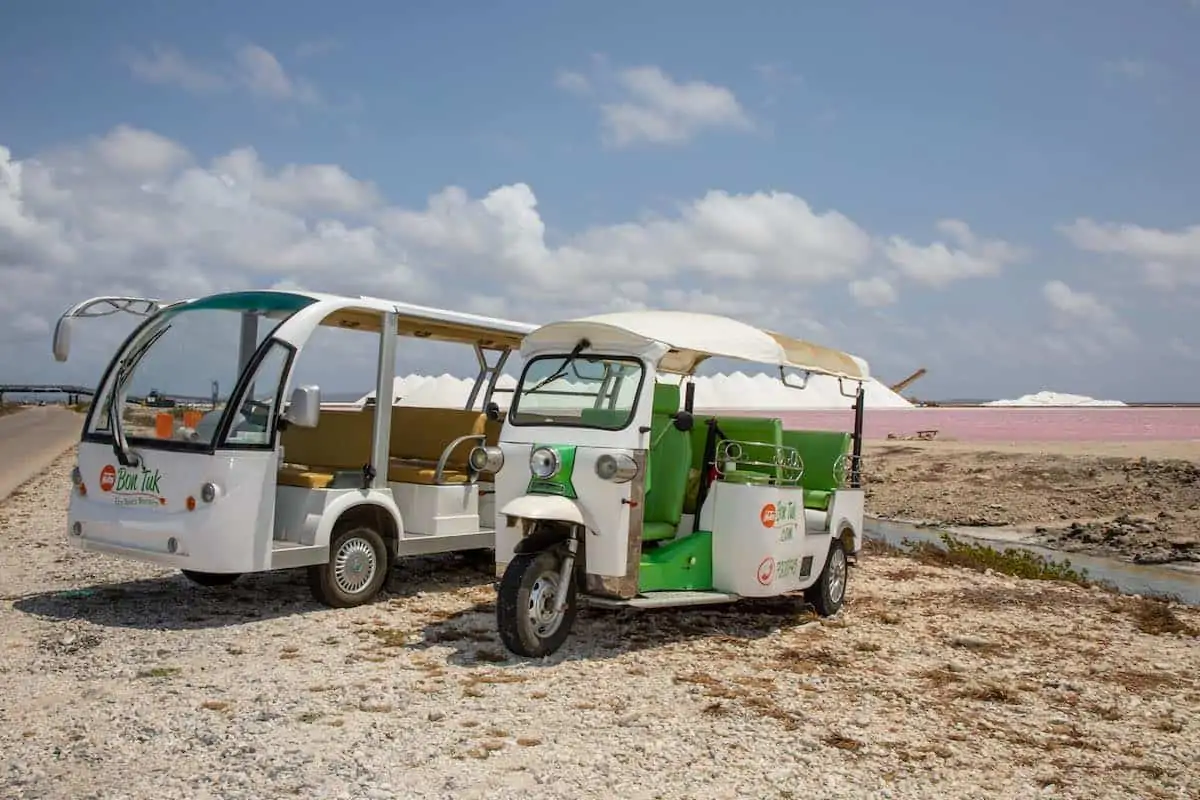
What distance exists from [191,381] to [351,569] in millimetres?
2001

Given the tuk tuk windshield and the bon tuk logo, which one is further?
the bon tuk logo

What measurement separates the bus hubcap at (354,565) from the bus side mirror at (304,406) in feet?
4.35

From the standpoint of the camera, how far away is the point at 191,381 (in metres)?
8.38

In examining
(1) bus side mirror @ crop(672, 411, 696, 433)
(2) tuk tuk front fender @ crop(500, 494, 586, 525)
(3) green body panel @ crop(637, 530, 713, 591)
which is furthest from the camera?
(3) green body panel @ crop(637, 530, 713, 591)

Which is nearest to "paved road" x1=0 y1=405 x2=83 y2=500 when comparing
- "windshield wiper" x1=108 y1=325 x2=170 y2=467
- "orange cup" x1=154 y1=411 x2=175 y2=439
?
"windshield wiper" x1=108 y1=325 x2=170 y2=467

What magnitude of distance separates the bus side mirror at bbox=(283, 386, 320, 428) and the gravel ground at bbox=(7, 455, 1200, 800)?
1.56 meters

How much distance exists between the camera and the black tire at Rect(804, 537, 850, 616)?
8.92m

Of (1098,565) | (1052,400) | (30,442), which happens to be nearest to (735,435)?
(1098,565)

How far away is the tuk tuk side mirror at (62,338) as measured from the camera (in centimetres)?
831

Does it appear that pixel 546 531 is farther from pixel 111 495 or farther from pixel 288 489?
pixel 111 495

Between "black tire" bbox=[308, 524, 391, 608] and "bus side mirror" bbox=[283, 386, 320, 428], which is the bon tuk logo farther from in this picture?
"black tire" bbox=[308, 524, 391, 608]

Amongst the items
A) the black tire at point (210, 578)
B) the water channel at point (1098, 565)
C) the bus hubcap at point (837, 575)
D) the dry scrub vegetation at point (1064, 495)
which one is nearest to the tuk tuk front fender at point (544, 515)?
the bus hubcap at point (837, 575)

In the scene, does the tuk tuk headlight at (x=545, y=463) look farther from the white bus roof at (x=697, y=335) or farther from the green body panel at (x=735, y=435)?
the green body panel at (x=735, y=435)

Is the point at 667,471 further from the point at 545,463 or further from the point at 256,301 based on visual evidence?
the point at 256,301
